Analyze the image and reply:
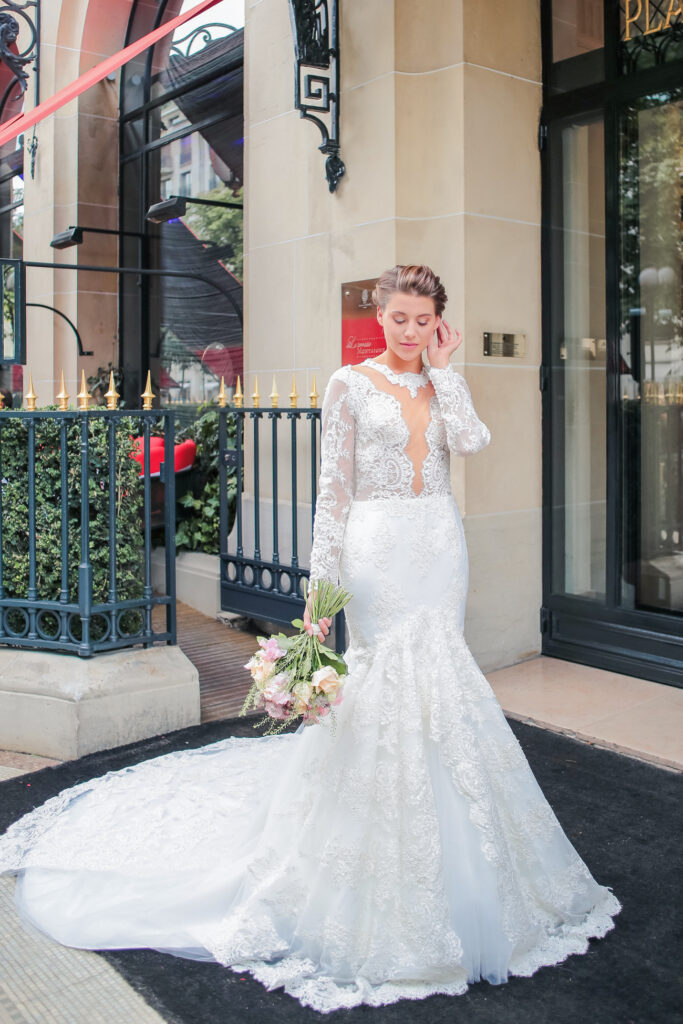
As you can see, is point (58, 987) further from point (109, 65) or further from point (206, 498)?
point (109, 65)

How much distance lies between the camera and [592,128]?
19.7ft

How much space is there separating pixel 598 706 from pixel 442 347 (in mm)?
2791

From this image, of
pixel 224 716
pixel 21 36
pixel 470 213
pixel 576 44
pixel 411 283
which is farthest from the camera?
pixel 21 36

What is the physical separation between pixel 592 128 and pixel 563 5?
820 mm

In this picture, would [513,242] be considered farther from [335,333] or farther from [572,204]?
[335,333]

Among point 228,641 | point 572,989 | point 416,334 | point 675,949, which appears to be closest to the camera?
point 572,989

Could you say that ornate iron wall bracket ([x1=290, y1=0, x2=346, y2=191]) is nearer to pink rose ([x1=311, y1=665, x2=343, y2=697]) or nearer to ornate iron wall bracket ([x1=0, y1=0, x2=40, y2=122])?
pink rose ([x1=311, y1=665, x2=343, y2=697])

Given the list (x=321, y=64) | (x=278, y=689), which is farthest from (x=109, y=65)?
(x=278, y=689)

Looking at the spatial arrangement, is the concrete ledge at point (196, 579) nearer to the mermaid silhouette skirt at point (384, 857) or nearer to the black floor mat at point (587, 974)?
the black floor mat at point (587, 974)

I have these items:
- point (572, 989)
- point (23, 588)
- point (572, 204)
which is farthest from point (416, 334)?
point (572, 204)

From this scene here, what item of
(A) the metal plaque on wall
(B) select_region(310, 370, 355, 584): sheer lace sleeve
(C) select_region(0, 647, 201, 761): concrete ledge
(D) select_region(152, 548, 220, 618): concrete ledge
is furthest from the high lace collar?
(D) select_region(152, 548, 220, 618): concrete ledge

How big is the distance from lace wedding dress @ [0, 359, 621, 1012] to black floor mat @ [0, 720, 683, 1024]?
0.05 meters

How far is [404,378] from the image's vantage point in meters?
3.35

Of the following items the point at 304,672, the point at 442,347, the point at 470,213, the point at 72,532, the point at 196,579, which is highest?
the point at 470,213
